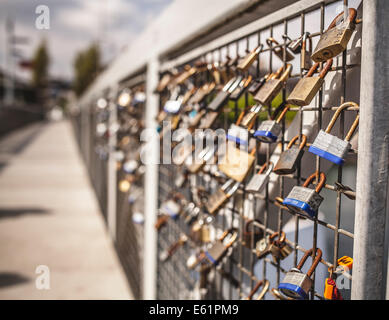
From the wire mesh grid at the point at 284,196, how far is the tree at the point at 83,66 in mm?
58509

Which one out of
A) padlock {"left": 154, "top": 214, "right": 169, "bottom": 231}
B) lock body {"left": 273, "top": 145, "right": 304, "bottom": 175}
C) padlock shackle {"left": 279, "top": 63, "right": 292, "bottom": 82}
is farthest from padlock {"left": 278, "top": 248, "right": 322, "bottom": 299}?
padlock {"left": 154, "top": 214, "right": 169, "bottom": 231}

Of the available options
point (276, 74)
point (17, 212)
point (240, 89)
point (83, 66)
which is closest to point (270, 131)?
point (276, 74)

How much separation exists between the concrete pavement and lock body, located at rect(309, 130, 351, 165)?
118 inches

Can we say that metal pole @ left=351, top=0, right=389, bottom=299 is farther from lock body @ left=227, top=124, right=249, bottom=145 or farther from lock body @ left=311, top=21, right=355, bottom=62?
lock body @ left=227, top=124, right=249, bottom=145

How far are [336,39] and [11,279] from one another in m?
3.75

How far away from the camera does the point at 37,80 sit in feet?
210

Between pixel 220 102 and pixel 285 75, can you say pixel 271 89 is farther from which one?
pixel 220 102

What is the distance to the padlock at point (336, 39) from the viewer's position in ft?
2.71

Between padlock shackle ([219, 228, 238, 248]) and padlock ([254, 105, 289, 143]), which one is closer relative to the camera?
padlock ([254, 105, 289, 143])

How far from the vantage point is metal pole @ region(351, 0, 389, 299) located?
30.8 inches

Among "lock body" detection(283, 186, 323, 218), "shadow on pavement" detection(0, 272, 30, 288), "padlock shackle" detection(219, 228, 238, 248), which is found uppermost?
"lock body" detection(283, 186, 323, 218)

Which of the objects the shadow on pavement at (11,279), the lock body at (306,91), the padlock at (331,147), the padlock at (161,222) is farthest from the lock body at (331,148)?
the shadow on pavement at (11,279)

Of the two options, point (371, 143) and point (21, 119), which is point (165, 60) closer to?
point (371, 143)

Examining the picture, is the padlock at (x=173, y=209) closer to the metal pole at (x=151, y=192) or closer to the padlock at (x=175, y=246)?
the padlock at (x=175, y=246)
